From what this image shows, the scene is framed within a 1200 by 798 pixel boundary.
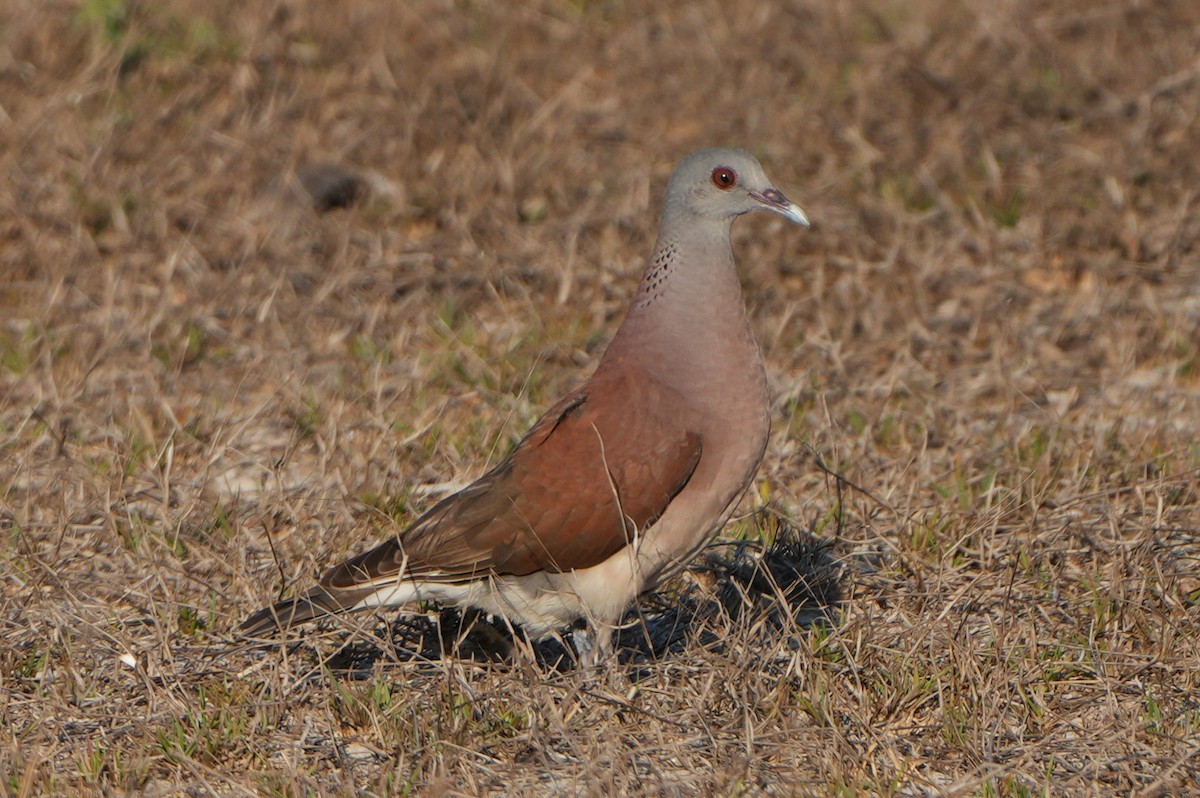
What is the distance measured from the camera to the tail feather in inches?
156

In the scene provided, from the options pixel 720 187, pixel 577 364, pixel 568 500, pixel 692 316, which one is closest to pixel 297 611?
pixel 568 500

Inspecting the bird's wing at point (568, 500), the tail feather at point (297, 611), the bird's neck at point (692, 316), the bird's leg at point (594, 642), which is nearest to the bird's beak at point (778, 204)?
the bird's neck at point (692, 316)

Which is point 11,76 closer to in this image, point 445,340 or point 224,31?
point 224,31

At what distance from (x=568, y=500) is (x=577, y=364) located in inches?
87.7

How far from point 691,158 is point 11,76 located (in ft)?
15.8

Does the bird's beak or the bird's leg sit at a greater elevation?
the bird's beak

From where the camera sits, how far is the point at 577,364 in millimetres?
6160

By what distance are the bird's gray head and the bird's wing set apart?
536 millimetres

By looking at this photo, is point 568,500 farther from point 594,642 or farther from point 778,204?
point 778,204

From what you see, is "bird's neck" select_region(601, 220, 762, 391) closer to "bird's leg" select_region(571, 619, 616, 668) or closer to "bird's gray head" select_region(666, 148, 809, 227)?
"bird's gray head" select_region(666, 148, 809, 227)

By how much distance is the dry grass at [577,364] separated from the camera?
3777 millimetres

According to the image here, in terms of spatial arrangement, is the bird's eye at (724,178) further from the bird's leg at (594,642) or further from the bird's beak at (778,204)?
the bird's leg at (594,642)

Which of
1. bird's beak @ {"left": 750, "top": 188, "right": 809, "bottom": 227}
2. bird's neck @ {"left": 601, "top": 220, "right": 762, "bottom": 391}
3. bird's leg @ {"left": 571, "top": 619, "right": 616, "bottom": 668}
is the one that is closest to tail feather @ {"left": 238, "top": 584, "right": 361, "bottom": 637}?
bird's leg @ {"left": 571, "top": 619, "right": 616, "bottom": 668}

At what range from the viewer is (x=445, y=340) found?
20.5ft
